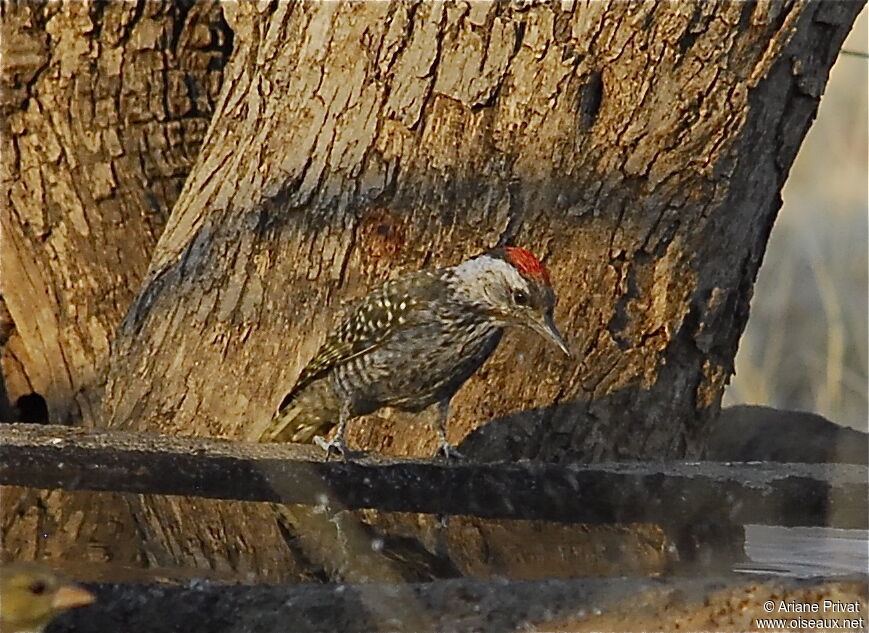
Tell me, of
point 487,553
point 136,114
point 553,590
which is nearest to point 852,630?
point 553,590

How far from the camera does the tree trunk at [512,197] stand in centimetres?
566

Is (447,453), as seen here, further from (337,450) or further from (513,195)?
(513,195)

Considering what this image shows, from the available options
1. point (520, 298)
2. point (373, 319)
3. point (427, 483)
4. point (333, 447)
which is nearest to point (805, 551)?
point (427, 483)

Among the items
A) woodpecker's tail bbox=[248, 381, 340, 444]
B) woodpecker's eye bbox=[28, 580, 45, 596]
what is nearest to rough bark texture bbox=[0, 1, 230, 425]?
woodpecker's tail bbox=[248, 381, 340, 444]

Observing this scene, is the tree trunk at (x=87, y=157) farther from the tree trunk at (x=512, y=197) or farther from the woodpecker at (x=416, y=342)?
the woodpecker at (x=416, y=342)

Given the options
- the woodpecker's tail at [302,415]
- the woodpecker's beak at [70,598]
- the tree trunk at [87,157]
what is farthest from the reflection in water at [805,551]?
the tree trunk at [87,157]

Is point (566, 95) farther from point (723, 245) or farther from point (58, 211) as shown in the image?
point (58, 211)

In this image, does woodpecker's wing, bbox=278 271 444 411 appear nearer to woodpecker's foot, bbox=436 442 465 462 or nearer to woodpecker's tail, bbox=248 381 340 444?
woodpecker's tail, bbox=248 381 340 444

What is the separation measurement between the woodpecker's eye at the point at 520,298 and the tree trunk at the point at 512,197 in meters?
0.17

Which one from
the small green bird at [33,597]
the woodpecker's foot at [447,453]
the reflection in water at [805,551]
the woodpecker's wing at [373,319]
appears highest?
the woodpecker's wing at [373,319]

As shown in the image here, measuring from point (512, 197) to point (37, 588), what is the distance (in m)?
2.79

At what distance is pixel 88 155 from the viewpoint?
6680 millimetres

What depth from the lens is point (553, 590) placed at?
3279 millimetres

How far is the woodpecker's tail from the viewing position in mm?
6086
